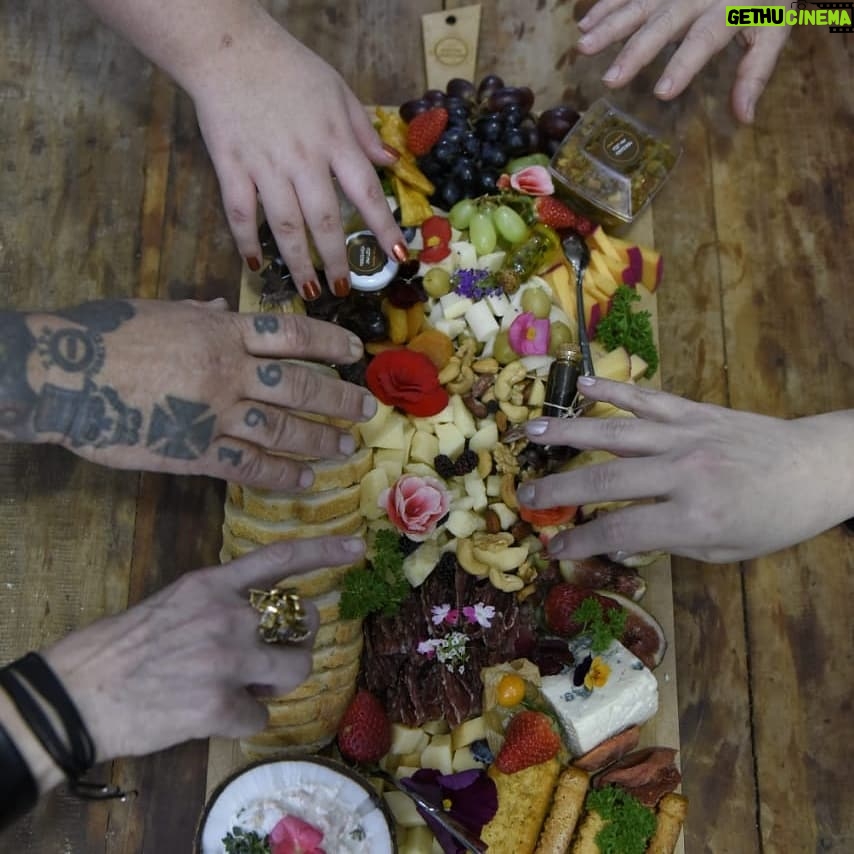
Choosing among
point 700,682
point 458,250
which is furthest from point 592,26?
point 700,682

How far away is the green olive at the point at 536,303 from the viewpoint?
1.90 m

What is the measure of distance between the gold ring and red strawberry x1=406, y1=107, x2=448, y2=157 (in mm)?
1107

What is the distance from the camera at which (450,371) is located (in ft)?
6.16

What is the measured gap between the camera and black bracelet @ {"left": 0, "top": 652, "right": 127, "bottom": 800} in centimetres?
117

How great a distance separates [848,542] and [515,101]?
49.4 inches

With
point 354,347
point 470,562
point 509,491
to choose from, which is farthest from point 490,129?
point 470,562

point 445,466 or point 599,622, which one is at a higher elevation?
point 445,466

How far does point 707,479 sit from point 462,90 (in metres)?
1.17

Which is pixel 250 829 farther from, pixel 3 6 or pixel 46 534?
pixel 3 6

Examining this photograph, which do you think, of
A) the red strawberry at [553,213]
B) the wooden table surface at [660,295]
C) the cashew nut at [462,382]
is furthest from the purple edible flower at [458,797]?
the red strawberry at [553,213]

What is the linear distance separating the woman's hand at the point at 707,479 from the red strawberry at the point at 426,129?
0.81 metres

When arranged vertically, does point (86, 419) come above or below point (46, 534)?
above

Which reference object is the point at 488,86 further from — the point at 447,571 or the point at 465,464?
the point at 447,571

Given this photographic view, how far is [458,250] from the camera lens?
1.96m
